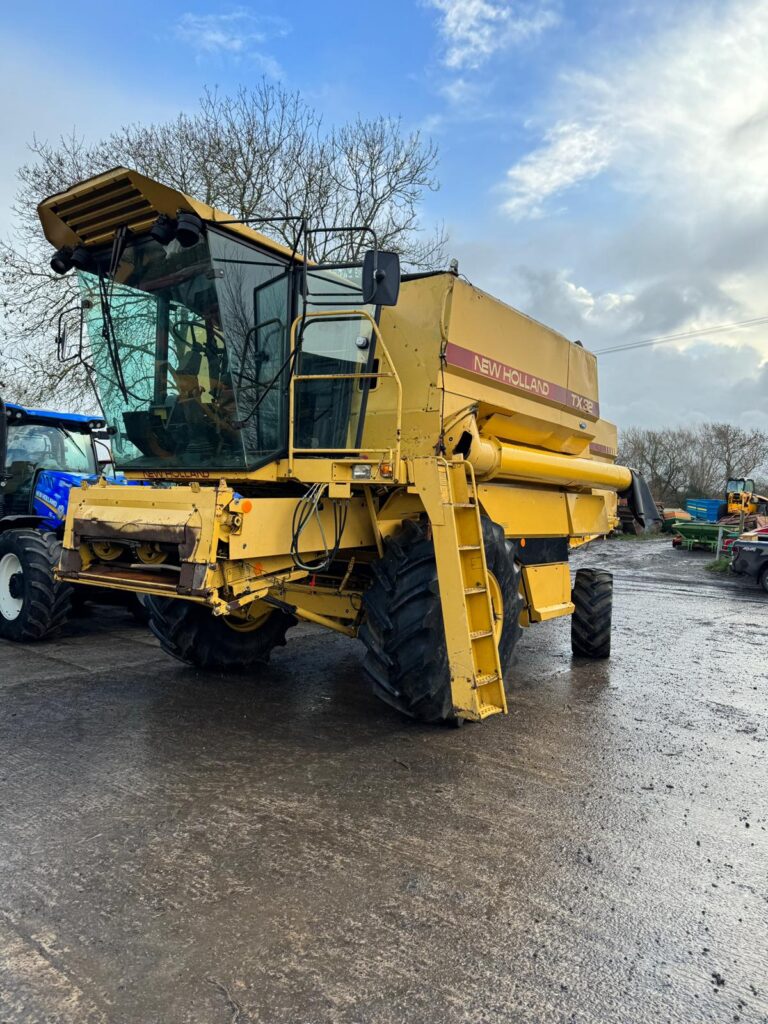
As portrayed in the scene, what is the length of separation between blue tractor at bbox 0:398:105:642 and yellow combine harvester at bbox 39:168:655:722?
2135mm

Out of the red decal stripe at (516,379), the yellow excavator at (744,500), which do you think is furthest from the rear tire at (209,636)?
the yellow excavator at (744,500)

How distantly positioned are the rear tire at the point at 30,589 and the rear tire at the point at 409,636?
3701mm

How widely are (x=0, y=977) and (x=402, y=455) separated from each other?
339cm

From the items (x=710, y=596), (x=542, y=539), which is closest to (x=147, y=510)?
(x=542, y=539)

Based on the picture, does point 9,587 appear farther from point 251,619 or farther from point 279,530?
point 279,530

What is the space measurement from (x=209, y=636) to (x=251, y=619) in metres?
0.34

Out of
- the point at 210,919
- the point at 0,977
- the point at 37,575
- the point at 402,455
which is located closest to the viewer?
the point at 0,977

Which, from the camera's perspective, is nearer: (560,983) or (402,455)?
(560,983)

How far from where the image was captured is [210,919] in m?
2.36

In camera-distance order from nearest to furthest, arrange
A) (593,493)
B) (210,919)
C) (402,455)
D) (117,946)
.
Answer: (117,946)
(210,919)
(402,455)
(593,493)

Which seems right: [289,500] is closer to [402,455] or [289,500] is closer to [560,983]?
[402,455]

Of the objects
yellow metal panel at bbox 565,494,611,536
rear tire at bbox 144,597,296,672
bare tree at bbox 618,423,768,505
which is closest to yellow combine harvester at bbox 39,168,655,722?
rear tire at bbox 144,597,296,672

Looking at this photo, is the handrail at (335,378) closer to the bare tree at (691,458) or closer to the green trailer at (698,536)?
the green trailer at (698,536)

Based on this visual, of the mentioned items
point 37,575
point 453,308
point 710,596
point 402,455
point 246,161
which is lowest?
point 710,596
